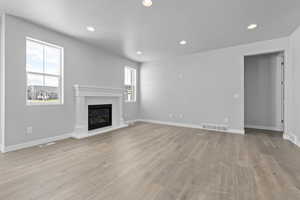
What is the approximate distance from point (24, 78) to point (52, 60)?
81cm

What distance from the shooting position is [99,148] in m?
2.84

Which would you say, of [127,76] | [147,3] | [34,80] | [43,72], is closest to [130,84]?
[127,76]

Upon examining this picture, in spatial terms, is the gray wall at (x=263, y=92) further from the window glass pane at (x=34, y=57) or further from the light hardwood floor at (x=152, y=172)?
the window glass pane at (x=34, y=57)

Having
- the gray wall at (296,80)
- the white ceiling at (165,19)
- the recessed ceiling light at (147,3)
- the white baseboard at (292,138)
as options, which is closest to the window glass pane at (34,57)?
→ the white ceiling at (165,19)

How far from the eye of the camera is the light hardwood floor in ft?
4.80

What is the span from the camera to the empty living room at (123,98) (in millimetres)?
1693

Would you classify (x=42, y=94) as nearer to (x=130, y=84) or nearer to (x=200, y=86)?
(x=130, y=84)

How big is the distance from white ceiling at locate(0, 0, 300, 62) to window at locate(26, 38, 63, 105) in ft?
1.89

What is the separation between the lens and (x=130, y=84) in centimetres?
601

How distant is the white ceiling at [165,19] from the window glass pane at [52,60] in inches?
22.4

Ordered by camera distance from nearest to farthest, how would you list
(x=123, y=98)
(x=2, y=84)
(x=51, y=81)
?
(x=2, y=84)
(x=51, y=81)
(x=123, y=98)

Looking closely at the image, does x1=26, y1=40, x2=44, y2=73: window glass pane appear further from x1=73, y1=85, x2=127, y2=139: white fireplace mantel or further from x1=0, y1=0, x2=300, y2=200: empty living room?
x1=73, y1=85, x2=127, y2=139: white fireplace mantel

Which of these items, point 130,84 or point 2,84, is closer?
point 2,84

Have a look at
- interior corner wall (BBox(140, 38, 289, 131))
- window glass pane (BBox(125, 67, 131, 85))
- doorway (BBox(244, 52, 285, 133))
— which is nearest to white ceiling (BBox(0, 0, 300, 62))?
interior corner wall (BBox(140, 38, 289, 131))
